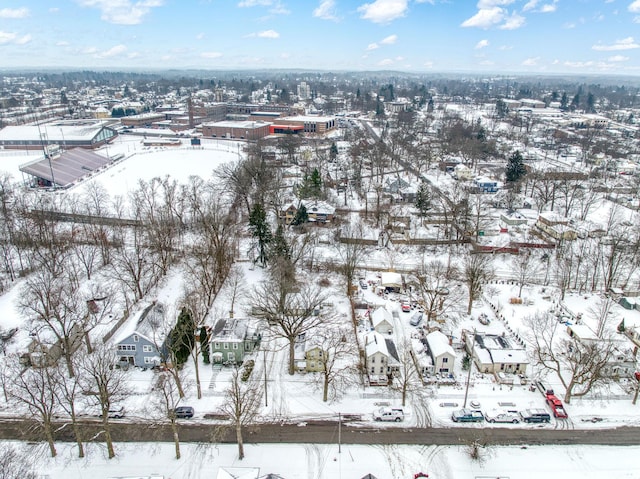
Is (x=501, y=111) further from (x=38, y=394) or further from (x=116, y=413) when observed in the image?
(x=38, y=394)

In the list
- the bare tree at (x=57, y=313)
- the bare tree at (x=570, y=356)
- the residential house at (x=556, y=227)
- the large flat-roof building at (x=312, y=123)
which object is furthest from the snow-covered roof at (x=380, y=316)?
the large flat-roof building at (x=312, y=123)

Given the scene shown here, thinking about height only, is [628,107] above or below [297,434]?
above

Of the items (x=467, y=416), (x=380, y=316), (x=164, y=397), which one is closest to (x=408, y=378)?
(x=467, y=416)

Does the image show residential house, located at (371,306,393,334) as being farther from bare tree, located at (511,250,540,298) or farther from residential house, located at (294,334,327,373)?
bare tree, located at (511,250,540,298)

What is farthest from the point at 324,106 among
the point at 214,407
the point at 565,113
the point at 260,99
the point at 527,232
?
the point at 214,407

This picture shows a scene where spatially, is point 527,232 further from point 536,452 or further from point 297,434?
point 297,434

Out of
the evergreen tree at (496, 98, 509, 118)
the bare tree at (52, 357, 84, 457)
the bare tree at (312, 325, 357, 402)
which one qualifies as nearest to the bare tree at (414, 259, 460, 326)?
the bare tree at (312, 325, 357, 402)
